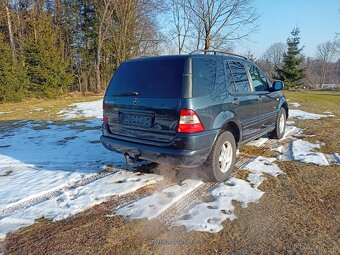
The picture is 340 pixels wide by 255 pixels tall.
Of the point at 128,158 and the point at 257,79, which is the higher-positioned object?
the point at 257,79

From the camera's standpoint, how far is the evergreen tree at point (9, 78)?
15.0 meters

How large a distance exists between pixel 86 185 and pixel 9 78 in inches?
568

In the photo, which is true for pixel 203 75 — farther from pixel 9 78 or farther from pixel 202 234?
pixel 9 78

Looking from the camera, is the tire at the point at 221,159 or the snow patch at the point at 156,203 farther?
the tire at the point at 221,159

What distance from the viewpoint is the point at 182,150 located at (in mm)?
3332

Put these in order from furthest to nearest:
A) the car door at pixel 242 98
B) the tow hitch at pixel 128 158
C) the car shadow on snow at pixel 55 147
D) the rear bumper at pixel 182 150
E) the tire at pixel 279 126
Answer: the tire at pixel 279 126
the car shadow on snow at pixel 55 147
the car door at pixel 242 98
the tow hitch at pixel 128 158
the rear bumper at pixel 182 150

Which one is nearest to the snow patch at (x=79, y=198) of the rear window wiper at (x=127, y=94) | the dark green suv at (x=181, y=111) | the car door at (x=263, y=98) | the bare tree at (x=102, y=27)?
the dark green suv at (x=181, y=111)

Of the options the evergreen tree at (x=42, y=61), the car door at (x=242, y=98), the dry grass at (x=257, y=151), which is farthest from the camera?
the evergreen tree at (x=42, y=61)

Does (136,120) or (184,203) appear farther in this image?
(136,120)

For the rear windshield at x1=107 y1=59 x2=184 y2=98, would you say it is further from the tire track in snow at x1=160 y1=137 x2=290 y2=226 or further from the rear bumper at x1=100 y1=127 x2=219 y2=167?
the tire track in snow at x1=160 y1=137 x2=290 y2=226

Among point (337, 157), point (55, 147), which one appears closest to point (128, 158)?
point (55, 147)

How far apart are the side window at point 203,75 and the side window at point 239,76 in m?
0.60

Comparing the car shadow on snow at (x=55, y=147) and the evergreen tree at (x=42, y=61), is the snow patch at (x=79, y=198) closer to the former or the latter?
the car shadow on snow at (x=55, y=147)

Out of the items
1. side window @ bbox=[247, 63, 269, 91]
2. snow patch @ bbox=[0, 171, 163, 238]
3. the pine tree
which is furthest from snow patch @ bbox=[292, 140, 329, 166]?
the pine tree
